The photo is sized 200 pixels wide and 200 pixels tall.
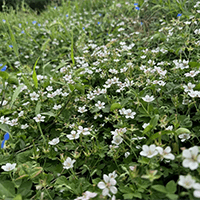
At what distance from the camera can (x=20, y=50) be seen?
11.8ft

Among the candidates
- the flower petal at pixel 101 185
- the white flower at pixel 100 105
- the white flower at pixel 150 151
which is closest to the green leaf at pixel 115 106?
the white flower at pixel 100 105

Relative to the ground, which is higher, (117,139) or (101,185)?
(117,139)

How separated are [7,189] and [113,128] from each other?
90cm

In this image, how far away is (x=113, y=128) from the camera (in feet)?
5.78

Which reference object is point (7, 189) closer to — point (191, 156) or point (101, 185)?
point (101, 185)

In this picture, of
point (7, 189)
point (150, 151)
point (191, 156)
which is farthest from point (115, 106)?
point (7, 189)

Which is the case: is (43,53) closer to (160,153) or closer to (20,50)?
(20,50)

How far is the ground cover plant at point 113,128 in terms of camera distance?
1.16 m

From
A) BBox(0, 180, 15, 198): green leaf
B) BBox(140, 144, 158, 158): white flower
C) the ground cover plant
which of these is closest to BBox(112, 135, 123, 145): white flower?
the ground cover plant

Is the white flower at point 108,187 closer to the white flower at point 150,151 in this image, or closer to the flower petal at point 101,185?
the flower petal at point 101,185

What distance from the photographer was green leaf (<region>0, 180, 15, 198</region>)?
1256 millimetres

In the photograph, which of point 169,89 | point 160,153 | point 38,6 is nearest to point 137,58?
point 169,89

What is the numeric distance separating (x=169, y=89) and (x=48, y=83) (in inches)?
51.2

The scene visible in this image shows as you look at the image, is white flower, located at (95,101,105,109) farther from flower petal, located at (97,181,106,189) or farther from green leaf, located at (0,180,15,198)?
green leaf, located at (0,180,15,198)
